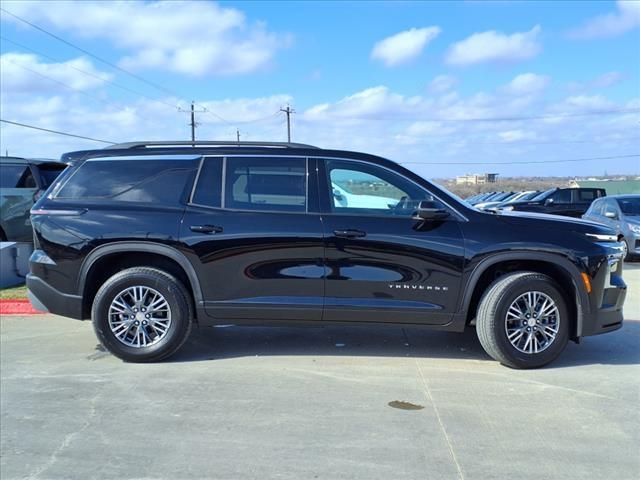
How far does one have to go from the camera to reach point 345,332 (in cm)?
643

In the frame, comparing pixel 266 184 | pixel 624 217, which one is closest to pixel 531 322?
pixel 266 184

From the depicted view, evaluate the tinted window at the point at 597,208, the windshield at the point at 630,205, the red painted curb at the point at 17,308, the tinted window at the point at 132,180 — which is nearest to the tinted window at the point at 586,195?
the tinted window at the point at 597,208

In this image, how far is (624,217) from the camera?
12.9 meters

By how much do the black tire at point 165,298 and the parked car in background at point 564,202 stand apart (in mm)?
17643

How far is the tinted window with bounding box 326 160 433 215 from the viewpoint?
526cm

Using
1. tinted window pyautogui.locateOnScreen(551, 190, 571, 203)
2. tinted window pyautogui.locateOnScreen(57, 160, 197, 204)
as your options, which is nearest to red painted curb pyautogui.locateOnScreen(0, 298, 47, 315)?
tinted window pyautogui.locateOnScreen(57, 160, 197, 204)

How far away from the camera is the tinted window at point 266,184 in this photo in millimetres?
5301

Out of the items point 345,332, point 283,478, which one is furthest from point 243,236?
point 283,478

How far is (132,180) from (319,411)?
2.88 metres

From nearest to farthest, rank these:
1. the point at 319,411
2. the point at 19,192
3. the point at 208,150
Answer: the point at 319,411, the point at 208,150, the point at 19,192

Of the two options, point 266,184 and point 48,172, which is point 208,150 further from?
point 48,172

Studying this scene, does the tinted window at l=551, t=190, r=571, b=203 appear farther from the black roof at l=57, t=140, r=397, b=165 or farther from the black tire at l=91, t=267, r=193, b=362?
the black tire at l=91, t=267, r=193, b=362

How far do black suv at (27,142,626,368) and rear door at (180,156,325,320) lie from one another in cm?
1

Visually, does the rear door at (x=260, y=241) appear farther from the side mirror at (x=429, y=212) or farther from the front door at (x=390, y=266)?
the side mirror at (x=429, y=212)
